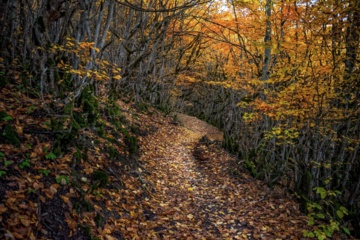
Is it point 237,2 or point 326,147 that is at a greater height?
point 237,2

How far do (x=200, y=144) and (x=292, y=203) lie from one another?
20.3ft

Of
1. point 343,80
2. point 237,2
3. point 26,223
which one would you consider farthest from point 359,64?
point 26,223

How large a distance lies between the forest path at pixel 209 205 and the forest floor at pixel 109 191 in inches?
1.0

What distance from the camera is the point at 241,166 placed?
8.73 meters

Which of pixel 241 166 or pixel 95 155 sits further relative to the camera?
pixel 241 166

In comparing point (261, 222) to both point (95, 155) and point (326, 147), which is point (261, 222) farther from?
point (95, 155)

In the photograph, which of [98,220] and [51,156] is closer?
[98,220]

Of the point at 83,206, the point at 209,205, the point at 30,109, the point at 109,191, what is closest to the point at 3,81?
the point at 30,109

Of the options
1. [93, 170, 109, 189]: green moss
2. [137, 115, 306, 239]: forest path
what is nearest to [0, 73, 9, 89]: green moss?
[93, 170, 109, 189]: green moss

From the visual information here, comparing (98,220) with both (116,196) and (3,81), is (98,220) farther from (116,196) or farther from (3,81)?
(3,81)

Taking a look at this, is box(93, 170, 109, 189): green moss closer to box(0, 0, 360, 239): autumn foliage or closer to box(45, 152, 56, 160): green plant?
box(0, 0, 360, 239): autumn foliage

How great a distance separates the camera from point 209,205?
6332 millimetres

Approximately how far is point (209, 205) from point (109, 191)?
112 inches

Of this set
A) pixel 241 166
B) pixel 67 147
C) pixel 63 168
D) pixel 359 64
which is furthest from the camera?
pixel 241 166
